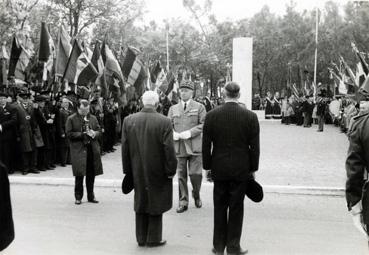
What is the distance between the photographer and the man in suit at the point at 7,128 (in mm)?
12273

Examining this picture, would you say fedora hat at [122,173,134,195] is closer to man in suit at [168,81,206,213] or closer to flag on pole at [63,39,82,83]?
man in suit at [168,81,206,213]

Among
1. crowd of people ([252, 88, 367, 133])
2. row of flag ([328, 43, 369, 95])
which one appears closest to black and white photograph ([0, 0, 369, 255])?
row of flag ([328, 43, 369, 95])

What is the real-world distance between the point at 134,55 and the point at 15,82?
345 cm

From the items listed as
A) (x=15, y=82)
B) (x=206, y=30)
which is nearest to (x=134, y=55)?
(x=15, y=82)

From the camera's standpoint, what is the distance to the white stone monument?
42.4 ft

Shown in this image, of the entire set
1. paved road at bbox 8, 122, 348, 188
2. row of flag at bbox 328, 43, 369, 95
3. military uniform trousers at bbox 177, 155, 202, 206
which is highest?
row of flag at bbox 328, 43, 369, 95

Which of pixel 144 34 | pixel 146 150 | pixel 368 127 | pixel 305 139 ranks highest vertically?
pixel 144 34

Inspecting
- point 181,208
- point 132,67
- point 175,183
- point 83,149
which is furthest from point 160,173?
point 132,67

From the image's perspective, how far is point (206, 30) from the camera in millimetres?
55656

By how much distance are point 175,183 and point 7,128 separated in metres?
3.95

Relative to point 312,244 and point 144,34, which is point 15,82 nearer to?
point 312,244

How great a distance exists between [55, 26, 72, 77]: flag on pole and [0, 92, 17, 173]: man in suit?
169 cm

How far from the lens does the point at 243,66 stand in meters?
12.9

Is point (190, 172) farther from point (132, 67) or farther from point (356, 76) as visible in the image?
point (356, 76)
